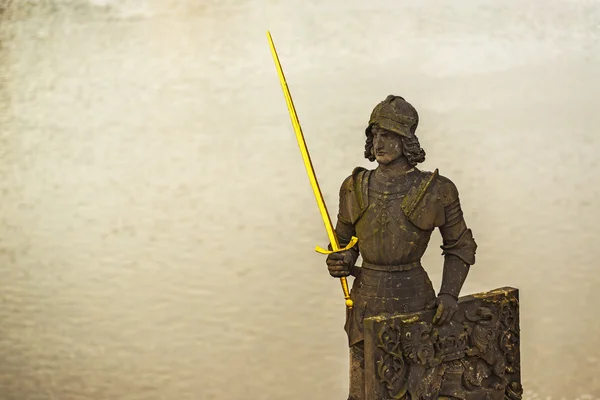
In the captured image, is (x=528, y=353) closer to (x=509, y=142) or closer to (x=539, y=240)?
(x=539, y=240)

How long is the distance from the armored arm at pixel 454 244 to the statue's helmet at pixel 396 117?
317 mm

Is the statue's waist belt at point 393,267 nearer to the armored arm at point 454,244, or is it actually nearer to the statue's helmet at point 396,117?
the armored arm at point 454,244

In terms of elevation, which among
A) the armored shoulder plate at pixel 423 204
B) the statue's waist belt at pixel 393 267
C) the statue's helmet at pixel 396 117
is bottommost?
the statue's waist belt at pixel 393 267

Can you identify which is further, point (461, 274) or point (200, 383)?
point (200, 383)

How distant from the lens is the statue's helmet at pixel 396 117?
12.3 ft

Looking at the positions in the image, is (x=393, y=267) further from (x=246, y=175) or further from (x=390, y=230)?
(x=246, y=175)

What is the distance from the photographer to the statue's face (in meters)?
3.77

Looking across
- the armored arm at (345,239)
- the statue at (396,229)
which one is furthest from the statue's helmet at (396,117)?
the armored arm at (345,239)

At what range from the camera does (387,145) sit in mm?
3771

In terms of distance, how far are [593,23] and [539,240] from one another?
4.84ft

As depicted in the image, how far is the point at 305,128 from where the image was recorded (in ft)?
17.9

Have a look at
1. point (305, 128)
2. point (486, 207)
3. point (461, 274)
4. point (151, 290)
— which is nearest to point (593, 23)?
point (486, 207)

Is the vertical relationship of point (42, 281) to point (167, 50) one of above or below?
below

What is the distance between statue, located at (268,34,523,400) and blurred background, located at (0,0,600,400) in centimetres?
155
